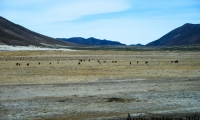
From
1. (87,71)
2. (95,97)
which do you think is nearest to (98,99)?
(95,97)

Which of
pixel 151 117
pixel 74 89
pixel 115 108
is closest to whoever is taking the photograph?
pixel 151 117

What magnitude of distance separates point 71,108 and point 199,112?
236 inches

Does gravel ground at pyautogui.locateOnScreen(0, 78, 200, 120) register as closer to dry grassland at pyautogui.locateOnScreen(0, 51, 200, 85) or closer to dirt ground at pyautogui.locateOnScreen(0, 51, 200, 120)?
dirt ground at pyautogui.locateOnScreen(0, 51, 200, 120)

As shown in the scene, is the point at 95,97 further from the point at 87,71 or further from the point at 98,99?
the point at 87,71

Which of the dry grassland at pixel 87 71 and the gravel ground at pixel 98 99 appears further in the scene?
the dry grassland at pixel 87 71

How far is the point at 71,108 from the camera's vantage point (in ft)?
48.2

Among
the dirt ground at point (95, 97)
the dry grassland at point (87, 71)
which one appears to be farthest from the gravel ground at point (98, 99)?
the dry grassland at point (87, 71)

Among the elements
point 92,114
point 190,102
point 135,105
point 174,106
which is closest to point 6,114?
point 92,114

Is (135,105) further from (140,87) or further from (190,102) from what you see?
(140,87)

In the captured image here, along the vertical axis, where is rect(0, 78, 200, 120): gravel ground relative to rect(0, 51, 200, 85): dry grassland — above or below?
below

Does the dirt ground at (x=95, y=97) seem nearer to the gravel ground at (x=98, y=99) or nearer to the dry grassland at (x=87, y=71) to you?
the gravel ground at (x=98, y=99)

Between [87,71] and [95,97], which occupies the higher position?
[87,71]

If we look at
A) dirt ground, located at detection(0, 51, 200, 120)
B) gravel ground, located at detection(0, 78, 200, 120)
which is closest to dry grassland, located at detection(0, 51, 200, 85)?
dirt ground, located at detection(0, 51, 200, 120)

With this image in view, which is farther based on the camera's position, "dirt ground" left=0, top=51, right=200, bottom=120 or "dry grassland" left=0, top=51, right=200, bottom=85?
"dry grassland" left=0, top=51, right=200, bottom=85
